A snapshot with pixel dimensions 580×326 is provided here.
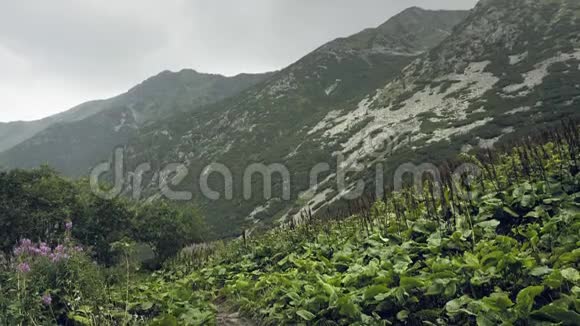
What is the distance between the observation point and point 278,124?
92.1m

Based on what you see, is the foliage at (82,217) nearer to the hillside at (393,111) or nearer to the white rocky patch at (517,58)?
the hillside at (393,111)

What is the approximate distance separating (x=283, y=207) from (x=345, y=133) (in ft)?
70.9

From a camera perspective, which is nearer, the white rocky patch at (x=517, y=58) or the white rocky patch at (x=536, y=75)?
the white rocky patch at (x=536, y=75)

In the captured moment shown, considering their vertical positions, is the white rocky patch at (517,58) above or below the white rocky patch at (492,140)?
above

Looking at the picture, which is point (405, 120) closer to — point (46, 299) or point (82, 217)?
point (82, 217)

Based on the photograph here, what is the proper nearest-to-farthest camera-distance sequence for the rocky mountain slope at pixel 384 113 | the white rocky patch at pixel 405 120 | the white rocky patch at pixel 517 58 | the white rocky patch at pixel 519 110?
1. the white rocky patch at pixel 519 110
2. the rocky mountain slope at pixel 384 113
3. the white rocky patch at pixel 405 120
4. the white rocky patch at pixel 517 58

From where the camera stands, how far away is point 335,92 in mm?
104750

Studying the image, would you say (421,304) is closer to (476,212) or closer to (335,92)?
(476,212)

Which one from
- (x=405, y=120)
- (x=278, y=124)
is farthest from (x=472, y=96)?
(x=278, y=124)

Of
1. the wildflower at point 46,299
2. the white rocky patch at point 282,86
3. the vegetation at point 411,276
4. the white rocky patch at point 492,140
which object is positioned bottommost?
the white rocky patch at point 492,140

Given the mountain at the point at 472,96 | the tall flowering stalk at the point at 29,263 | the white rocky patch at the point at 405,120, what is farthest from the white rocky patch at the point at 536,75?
the tall flowering stalk at the point at 29,263

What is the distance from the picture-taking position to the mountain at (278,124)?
2410 inches

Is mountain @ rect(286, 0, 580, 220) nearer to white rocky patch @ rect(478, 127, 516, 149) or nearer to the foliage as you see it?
white rocky patch @ rect(478, 127, 516, 149)

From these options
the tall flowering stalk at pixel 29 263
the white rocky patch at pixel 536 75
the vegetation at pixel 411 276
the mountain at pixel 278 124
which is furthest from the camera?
the mountain at pixel 278 124
